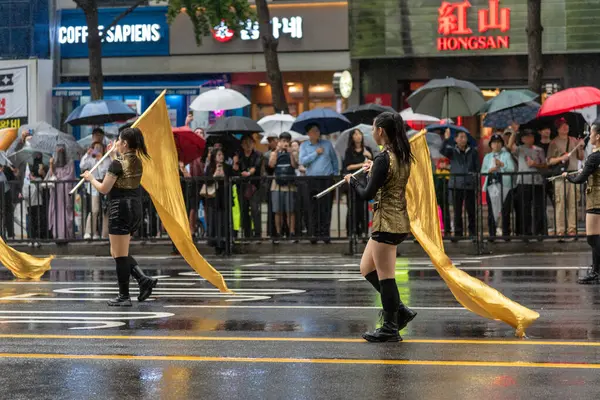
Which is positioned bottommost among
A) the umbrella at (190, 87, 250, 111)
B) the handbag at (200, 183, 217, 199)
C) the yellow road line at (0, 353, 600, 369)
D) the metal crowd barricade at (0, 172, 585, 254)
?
the yellow road line at (0, 353, 600, 369)

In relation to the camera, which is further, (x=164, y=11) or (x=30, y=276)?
(x=164, y=11)

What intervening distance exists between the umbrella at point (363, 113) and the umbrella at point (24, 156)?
567 centimetres

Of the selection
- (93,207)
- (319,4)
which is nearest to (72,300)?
(93,207)

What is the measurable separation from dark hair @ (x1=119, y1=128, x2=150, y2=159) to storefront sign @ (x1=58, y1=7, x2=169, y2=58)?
72.4ft

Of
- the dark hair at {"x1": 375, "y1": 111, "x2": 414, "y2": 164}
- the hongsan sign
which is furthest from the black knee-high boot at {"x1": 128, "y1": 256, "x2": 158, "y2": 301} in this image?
the hongsan sign

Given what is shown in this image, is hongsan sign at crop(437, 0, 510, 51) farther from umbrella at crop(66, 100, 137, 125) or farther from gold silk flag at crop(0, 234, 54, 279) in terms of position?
gold silk flag at crop(0, 234, 54, 279)

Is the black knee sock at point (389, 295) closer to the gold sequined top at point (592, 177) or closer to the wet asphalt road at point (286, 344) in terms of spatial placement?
the wet asphalt road at point (286, 344)

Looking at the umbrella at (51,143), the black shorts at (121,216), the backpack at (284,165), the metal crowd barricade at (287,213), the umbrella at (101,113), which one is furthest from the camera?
the umbrella at (51,143)

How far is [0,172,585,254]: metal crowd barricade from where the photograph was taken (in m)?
19.8

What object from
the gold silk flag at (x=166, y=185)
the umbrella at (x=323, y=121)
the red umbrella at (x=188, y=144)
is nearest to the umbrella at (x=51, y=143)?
the red umbrella at (x=188, y=144)

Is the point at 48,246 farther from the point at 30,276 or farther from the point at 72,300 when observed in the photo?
the point at 72,300

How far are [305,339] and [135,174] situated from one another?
3.46 meters

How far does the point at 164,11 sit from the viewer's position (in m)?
34.2

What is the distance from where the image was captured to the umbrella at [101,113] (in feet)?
75.6
